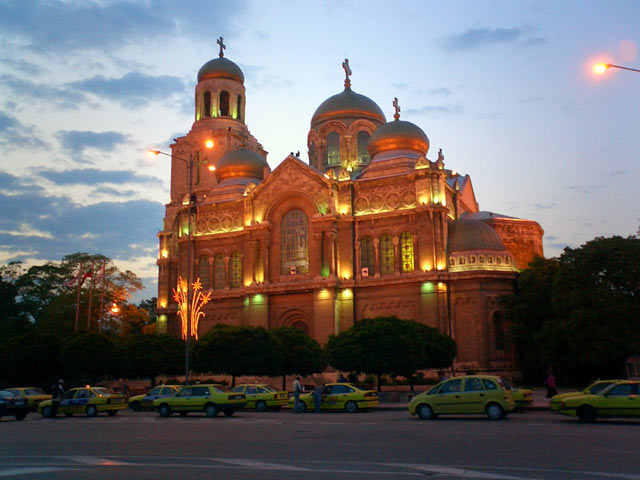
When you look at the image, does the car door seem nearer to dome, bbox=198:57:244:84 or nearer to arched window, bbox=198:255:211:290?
arched window, bbox=198:255:211:290

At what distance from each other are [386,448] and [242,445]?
10.9ft

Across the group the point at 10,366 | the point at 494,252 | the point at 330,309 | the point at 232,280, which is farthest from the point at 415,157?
the point at 10,366

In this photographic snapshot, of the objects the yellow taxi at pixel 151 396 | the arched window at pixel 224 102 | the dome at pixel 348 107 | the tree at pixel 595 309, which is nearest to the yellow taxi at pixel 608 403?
the yellow taxi at pixel 151 396

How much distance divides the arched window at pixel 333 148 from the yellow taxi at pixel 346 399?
122 ft

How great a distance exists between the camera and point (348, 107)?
6512 centimetres

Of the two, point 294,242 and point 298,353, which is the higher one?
point 294,242

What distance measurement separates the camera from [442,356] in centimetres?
4138

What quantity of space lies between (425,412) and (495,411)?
2431 mm

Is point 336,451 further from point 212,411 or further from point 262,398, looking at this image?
point 262,398

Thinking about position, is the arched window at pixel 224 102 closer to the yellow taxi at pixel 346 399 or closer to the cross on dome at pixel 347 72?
the cross on dome at pixel 347 72

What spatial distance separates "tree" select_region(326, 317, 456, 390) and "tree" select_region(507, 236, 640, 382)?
8569 millimetres

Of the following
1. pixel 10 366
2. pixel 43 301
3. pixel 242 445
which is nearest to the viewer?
pixel 242 445

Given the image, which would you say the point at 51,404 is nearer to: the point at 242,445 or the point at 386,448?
the point at 242,445

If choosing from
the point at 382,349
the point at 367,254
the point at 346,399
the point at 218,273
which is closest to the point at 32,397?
the point at 346,399
